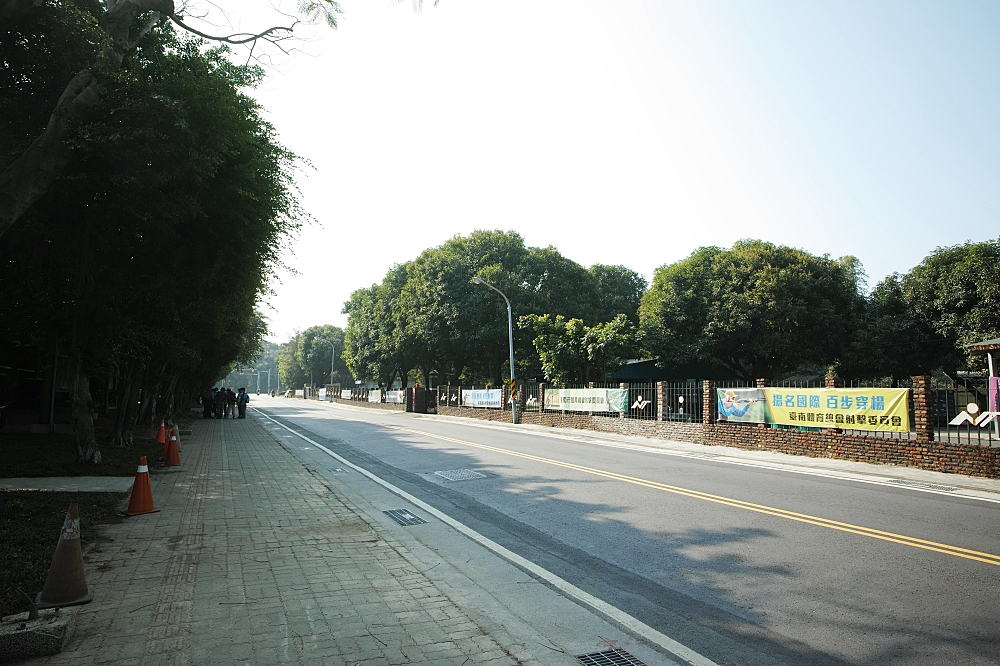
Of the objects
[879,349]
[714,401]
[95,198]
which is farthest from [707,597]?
[879,349]

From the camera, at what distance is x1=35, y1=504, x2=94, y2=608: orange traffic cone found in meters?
4.56

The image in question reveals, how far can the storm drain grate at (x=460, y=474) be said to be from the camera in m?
11.6

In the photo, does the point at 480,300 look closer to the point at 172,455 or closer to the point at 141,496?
the point at 172,455

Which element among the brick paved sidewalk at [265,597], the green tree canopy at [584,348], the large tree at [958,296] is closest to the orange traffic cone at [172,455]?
the brick paved sidewalk at [265,597]

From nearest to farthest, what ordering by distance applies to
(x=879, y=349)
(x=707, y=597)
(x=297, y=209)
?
(x=707, y=597) < (x=297, y=209) < (x=879, y=349)

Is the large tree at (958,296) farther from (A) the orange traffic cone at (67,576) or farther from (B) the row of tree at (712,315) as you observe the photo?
(A) the orange traffic cone at (67,576)

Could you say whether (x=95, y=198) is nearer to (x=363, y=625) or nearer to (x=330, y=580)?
(x=330, y=580)

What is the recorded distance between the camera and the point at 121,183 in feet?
28.3

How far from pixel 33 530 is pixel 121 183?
15.7 feet

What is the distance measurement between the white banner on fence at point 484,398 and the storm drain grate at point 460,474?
68.7 feet

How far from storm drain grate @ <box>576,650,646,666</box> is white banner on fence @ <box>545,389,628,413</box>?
19.8 metres

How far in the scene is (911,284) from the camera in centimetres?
3469

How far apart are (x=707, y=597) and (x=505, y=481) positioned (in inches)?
246

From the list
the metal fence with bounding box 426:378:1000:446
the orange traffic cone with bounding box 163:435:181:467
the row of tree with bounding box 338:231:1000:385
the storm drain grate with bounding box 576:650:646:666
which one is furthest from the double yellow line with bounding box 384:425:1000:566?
the row of tree with bounding box 338:231:1000:385
